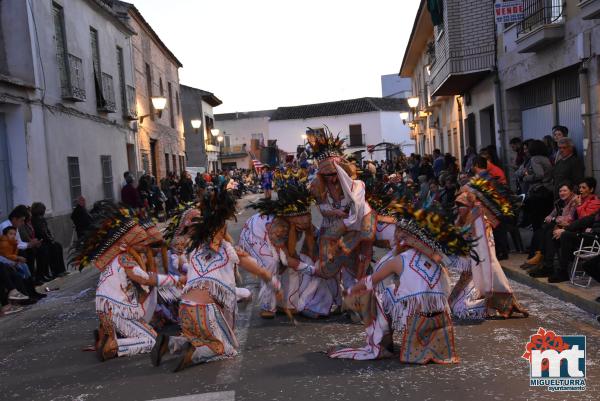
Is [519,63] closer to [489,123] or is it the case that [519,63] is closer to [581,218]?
[489,123]

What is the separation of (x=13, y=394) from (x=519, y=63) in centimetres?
1285

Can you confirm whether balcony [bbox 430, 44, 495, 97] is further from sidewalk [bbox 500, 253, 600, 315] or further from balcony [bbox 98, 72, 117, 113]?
balcony [bbox 98, 72, 117, 113]

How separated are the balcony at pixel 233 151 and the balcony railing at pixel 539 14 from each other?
5835cm

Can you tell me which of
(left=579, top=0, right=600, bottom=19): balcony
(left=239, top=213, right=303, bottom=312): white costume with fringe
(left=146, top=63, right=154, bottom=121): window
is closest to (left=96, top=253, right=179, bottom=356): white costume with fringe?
(left=239, top=213, right=303, bottom=312): white costume with fringe

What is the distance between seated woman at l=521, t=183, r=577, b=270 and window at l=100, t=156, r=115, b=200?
1524 cm

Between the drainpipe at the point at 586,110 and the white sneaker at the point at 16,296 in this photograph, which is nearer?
the white sneaker at the point at 16,296

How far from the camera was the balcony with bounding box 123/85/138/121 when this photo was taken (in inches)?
950

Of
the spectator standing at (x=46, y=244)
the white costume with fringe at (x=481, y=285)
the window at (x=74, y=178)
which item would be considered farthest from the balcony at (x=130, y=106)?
the white costume with fringe at (x=481, y=285)

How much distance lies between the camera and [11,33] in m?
15.7

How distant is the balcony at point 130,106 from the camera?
2414cm

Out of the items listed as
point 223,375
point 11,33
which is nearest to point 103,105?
point 11,33

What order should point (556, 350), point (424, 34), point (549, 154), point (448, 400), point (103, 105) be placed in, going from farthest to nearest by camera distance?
point (424, 34) → point (103, 105) → point (549, 154) → point (556, 350) → point (448, 400)

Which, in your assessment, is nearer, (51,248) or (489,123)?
(51,248)

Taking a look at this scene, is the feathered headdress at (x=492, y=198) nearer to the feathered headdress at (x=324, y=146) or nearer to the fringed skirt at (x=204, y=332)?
the feathered headdress at (x=324, y=146)
